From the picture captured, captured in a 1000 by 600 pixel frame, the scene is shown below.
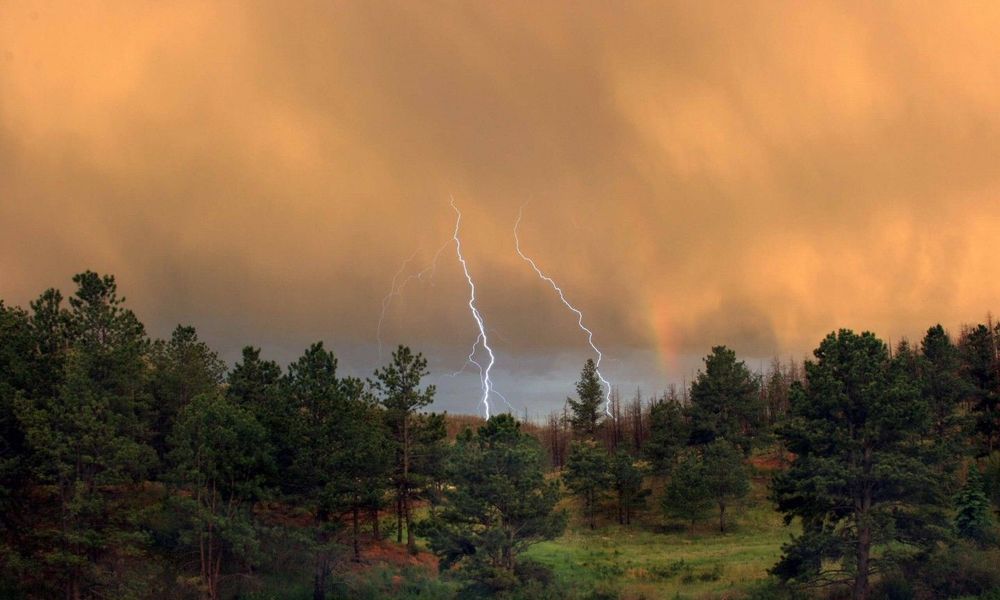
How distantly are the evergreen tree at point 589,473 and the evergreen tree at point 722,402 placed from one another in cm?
1495

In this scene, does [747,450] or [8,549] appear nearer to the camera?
[8,549]

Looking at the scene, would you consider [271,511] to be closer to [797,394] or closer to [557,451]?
[797,394]

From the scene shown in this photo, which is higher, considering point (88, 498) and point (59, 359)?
point (59, 359)

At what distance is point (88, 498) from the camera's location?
37.3m

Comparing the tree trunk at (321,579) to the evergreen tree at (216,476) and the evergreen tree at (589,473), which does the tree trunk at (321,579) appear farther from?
the evergreen tree at (589,473)

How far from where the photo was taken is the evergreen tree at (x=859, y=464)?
35.1m

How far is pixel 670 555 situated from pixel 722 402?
105ft

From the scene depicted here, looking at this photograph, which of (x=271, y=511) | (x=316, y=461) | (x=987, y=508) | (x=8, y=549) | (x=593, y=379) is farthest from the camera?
(x=593, y=379)

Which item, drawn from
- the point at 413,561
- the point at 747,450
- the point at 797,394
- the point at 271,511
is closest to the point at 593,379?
the point at 747,450

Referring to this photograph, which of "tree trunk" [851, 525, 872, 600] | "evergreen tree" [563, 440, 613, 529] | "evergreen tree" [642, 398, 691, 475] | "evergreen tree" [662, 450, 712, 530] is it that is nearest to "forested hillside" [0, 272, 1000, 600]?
"tree trunk" [851, 525, 872, 600]

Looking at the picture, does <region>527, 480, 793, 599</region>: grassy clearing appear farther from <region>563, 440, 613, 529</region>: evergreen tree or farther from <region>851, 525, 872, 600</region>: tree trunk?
<region>851, 525, 872, 600</region>: tree trunk

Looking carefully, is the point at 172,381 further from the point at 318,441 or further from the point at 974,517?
the point at 974,517

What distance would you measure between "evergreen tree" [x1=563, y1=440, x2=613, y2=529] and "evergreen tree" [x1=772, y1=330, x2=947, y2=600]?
141ft

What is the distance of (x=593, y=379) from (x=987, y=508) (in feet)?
216
